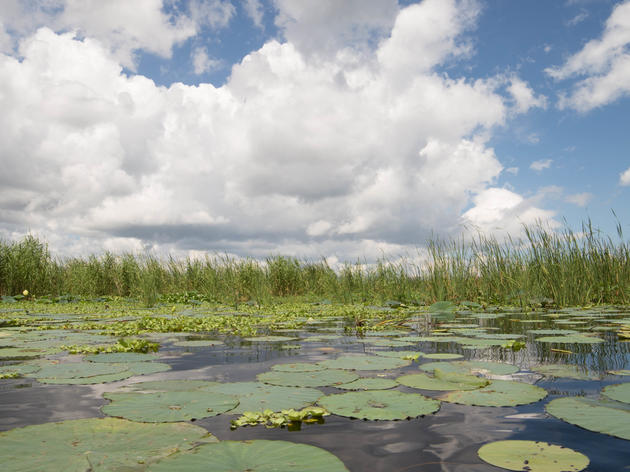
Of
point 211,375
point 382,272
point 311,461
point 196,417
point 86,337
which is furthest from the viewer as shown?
point 382,272

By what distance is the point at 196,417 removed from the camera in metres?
1.56

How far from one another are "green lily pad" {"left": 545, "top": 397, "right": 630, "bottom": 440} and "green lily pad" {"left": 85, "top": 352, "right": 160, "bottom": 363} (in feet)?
8.24

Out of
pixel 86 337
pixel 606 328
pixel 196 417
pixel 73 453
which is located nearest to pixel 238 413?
pixel 196 417

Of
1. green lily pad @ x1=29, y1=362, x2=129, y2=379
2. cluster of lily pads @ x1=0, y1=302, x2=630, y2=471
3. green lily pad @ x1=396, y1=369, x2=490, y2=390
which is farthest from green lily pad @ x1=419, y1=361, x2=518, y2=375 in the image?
green lily pad @ x1=29, y1=362, x2=129, y2=379

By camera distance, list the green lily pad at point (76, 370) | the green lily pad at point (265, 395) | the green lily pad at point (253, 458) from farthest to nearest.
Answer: the green lily pad at point (76, 370), the green lily pad at point (265, 395), the green lily pad at point (253, 458)

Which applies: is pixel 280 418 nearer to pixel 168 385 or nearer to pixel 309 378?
pixel 309 378

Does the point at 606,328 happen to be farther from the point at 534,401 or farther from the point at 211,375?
the point at 211,375

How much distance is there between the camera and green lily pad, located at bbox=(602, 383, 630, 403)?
5.75 feet

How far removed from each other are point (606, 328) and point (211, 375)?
13.2 feet

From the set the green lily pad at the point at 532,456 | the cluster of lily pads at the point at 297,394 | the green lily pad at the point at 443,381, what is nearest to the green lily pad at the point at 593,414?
the cluster of lily pads at the point at 297,394

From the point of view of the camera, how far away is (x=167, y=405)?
1715mm

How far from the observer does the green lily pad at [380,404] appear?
5.26ft

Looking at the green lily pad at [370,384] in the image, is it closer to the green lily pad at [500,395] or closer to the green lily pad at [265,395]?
the green lily pad at [265,395]

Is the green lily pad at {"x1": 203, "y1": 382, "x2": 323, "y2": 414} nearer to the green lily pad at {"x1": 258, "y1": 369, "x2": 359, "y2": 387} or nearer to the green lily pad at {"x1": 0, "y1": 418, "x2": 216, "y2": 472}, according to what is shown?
the green lily pad at {"x1": 258, "y1": 369, "x2": 359, "y2": 387}
